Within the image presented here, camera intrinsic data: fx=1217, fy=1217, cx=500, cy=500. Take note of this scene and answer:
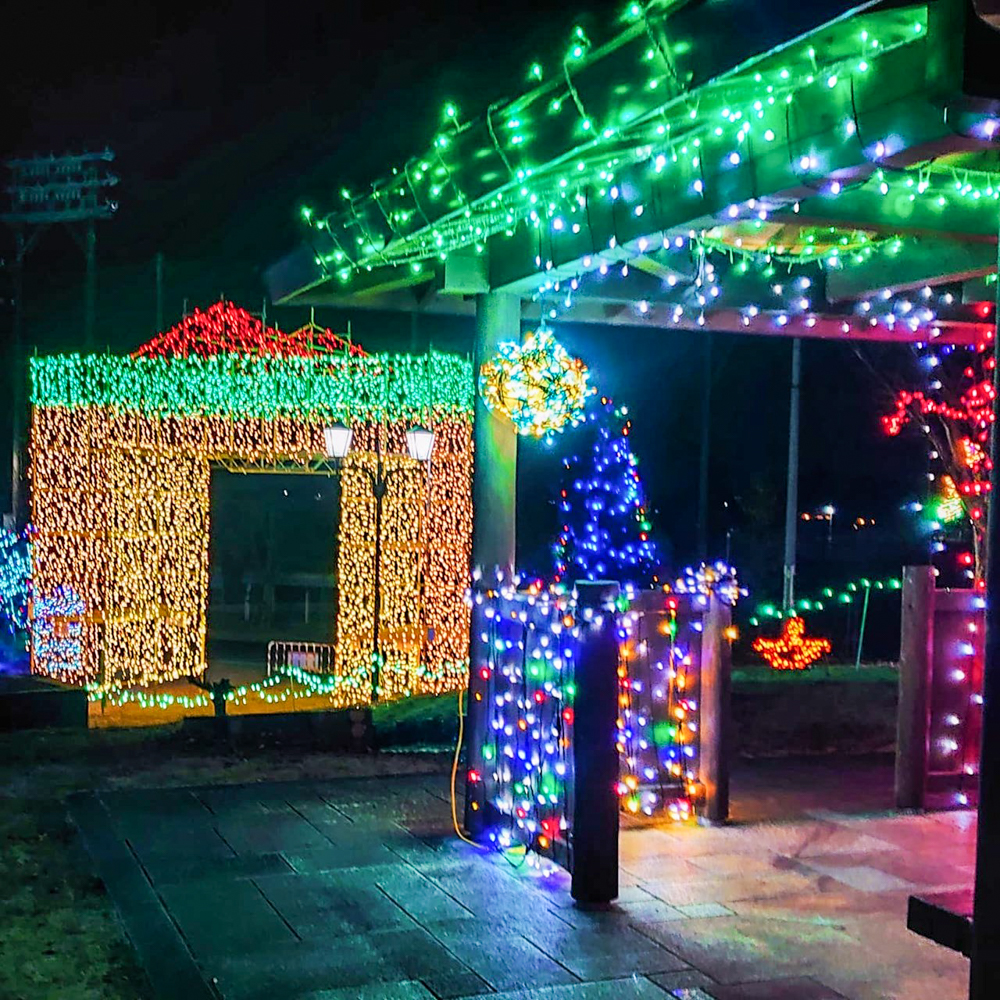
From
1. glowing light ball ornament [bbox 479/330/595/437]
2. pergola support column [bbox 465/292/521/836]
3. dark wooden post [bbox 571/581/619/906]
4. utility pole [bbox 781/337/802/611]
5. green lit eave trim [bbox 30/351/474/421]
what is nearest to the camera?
dark wooden post [bbox 571/581/619/906]

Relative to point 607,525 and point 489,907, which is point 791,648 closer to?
point 607,525

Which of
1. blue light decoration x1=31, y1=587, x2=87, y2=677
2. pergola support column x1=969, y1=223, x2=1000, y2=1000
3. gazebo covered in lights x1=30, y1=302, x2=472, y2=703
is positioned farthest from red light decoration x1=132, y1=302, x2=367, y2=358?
pergola support column x1=969, y1=223, x2=1000, y2=1000

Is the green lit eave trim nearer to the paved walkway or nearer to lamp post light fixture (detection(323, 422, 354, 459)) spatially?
lamp post light fixture (detection(323, 422, 354, 459))

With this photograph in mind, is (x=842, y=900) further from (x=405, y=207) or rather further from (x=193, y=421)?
(x=193, y=421)

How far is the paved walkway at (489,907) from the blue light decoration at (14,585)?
6783 millimetres

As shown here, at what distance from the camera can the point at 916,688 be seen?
6891mm

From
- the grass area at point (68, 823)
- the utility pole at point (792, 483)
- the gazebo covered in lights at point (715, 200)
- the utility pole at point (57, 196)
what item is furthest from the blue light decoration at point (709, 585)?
the utility pole at point (57, 196)

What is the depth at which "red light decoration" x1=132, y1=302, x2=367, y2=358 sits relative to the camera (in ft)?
41.9

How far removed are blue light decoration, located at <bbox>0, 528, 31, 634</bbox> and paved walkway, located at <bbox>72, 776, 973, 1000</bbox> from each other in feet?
22.3

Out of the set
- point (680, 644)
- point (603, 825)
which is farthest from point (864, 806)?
point (603, 825)

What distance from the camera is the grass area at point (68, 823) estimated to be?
4516mm

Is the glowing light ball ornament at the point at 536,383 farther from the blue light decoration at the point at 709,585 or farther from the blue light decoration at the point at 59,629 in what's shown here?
the blue light decoration at the point at 59,629

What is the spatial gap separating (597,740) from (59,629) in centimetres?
931

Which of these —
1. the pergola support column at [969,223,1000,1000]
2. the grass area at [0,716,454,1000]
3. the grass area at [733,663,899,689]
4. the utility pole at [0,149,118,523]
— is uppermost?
the utility pole at [0,149,118,523]
